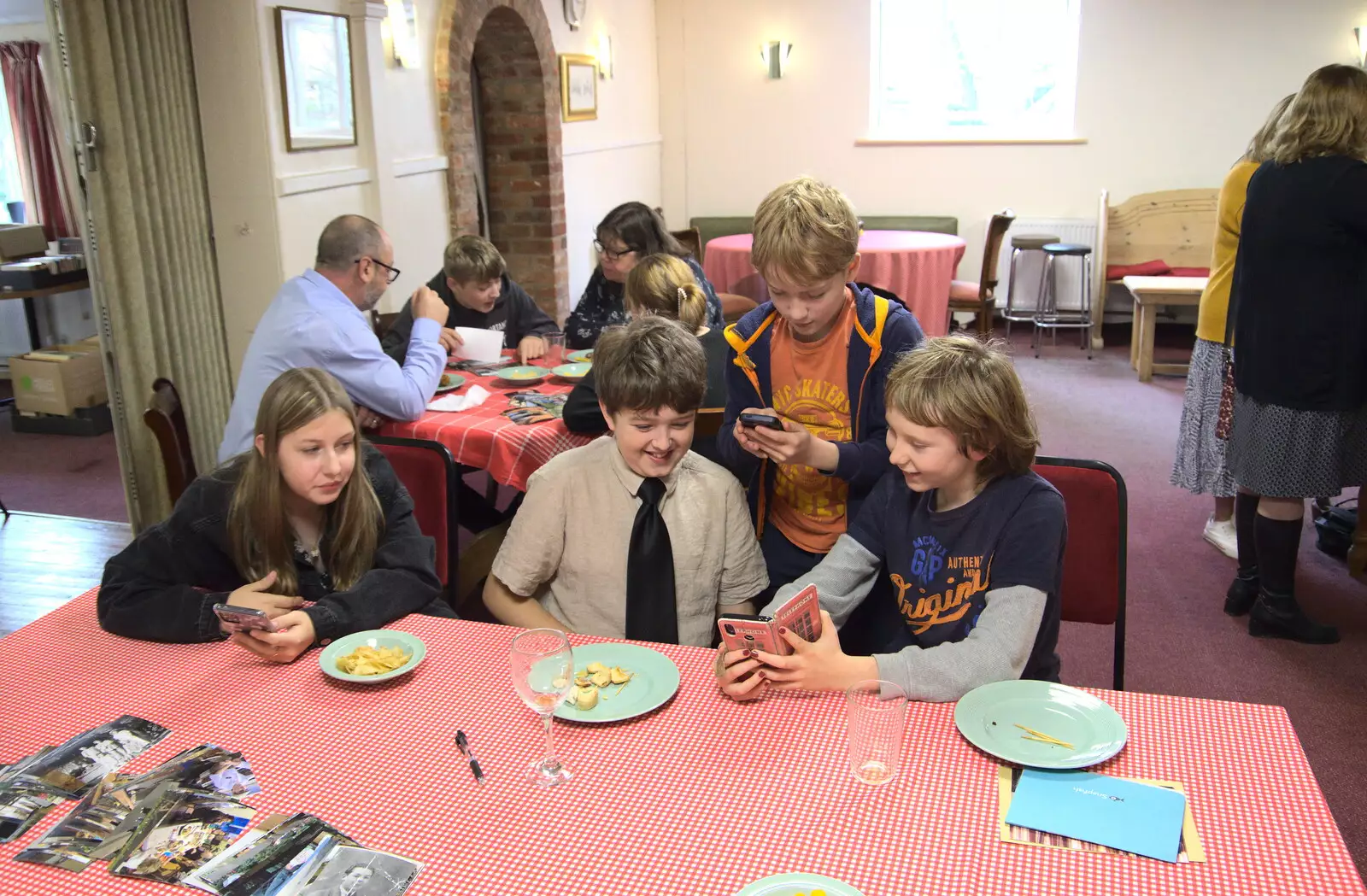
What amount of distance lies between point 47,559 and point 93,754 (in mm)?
3283

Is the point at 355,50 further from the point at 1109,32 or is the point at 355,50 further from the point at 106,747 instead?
the point at 1109,32

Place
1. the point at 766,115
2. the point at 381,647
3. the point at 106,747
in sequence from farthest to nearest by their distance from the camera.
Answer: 1. the point at 766,115
2. the point at 381,647
3. the point at 106,747

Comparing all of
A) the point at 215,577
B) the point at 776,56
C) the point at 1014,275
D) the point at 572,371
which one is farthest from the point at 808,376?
the point at 776,56

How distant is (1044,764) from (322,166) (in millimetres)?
3981

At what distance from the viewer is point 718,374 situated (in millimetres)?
2871

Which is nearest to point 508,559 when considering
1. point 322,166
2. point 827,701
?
point 827,701

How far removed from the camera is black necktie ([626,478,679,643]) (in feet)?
6.49

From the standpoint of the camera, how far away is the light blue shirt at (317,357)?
9.55 feet

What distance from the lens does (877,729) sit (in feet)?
4.50

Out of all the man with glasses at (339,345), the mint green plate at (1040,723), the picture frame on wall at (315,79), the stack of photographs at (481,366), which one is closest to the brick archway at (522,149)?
the picture frame on wall at (315,79)

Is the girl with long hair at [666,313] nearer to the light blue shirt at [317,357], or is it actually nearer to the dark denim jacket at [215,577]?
the light blue shirt at [317,357]

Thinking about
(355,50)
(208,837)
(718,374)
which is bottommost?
(208,837)

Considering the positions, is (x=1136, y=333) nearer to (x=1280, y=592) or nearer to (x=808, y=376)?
(x=1280, y=592)

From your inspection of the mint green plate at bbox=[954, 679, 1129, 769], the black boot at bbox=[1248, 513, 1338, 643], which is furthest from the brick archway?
the mint green plate at bbox=[954, 679, 1129, 769]
